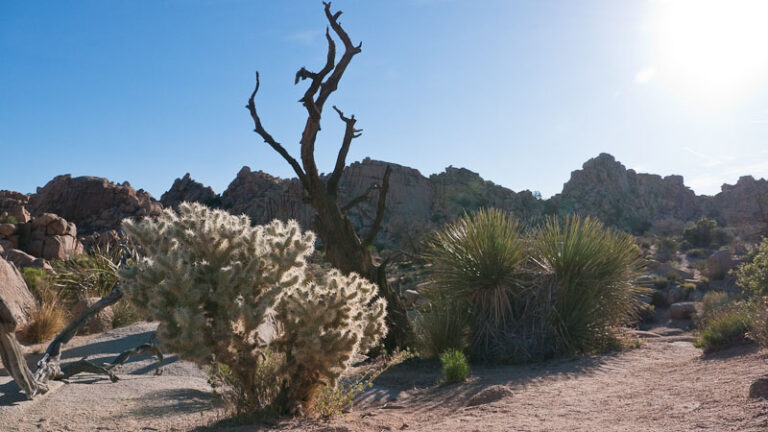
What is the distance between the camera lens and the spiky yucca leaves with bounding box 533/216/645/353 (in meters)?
10.3

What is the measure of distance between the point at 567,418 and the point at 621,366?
394 cm

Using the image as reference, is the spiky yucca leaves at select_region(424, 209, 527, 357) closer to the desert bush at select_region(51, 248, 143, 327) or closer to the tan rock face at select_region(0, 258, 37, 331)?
the tan rock face at select_region(0, 258, 37, 331)

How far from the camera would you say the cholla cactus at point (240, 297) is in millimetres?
4828

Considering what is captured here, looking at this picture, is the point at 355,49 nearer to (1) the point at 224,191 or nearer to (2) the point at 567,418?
(2) the point at 567,418

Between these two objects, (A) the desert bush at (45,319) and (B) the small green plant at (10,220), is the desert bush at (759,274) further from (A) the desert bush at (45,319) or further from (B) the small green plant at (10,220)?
(B) the small green plant at (10,220)

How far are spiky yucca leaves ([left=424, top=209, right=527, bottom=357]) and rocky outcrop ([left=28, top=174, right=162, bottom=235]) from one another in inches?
1755

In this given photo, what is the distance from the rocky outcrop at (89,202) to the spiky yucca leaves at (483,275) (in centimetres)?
4458

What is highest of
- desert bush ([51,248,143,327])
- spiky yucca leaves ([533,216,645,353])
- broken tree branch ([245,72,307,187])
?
broken tree branch ([245,72,307,187])

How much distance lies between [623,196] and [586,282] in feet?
188

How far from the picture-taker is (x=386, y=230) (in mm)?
50844

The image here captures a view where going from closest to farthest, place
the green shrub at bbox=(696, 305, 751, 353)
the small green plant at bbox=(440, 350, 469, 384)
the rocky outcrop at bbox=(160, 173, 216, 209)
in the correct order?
1. the small green plant at bbox=(440, 350, 469, 384)
2. the green shrub at bbox=(696, 305, 751, 353)
3. the rocky outcrop at bbox=(160, 173, 216, 209)

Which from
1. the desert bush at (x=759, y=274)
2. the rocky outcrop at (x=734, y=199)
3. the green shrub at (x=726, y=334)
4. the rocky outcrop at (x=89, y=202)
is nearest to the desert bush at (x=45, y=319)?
the green shrub at (x=726, y=334)

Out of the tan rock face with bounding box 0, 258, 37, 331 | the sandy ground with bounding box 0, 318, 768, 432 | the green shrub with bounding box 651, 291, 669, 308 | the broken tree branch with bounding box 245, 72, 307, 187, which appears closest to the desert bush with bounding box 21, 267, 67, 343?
the tan rock face with bounding box 0, 258, 37, 331

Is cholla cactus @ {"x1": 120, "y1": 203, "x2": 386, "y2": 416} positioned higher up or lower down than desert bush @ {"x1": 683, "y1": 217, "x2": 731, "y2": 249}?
lower down
